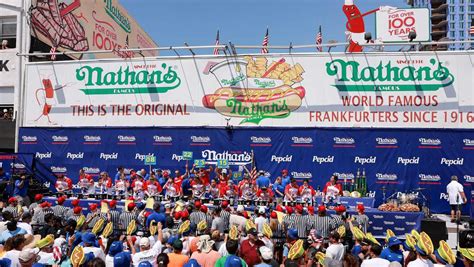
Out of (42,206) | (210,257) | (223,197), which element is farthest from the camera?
(223,197)

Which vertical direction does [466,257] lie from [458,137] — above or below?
below

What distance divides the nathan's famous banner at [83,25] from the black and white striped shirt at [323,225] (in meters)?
12.7

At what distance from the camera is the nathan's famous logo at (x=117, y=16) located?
94.4 feet

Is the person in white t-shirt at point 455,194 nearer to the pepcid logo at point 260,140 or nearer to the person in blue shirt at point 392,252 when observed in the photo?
the pepcid logo at point 260,140

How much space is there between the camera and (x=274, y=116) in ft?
60.1

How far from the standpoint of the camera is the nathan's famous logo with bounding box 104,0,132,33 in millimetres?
28766

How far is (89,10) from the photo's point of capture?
26.1 m

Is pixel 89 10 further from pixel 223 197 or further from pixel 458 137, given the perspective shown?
pixel 458 137

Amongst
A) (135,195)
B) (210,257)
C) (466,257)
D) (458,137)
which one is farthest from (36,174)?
(466,257)

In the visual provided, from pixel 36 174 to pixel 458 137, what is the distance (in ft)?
57.6

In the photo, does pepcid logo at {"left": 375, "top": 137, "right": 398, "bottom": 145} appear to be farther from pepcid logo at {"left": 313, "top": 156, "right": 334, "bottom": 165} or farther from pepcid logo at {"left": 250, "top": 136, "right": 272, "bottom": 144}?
pepcid logo at {"left": 250, "top": 136, "right": 272, "bottom": 144}

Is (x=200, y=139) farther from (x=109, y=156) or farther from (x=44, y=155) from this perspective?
(x=44, y=155)

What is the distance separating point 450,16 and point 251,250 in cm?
10595

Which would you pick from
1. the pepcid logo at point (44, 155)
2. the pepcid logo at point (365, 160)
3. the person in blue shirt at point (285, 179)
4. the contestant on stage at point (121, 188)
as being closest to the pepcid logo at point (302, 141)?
the person in blue shirt at point (285, 179)
